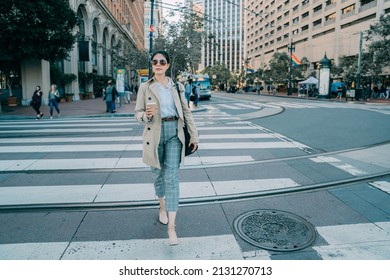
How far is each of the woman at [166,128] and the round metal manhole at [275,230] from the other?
0.83 metres

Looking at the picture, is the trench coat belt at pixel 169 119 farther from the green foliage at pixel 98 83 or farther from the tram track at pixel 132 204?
the green foliage at pixel 98 83

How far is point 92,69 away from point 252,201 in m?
37.0

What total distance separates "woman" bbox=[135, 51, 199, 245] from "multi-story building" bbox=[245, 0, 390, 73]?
24571 millimetres

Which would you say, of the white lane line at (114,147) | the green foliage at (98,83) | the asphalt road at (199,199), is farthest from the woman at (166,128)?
the green foliage at (98,83)

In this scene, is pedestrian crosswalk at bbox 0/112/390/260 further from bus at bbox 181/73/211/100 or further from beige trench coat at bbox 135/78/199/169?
bus at bbox 181/73/211/100

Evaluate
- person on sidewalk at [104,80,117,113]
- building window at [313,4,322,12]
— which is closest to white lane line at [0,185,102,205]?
person on sidewalk at [104,80,117,113]

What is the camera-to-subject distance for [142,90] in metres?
3.35

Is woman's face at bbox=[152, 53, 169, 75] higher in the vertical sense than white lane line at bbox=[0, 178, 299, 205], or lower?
higher

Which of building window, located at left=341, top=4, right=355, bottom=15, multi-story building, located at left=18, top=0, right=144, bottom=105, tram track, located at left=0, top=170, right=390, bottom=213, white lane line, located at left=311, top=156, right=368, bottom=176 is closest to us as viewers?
tram track, located at left=0, top=170, right=390, bottom=213

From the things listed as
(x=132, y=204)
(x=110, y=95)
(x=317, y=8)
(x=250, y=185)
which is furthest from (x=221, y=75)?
(x=132, y=204)

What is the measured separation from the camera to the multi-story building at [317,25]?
4444 cm

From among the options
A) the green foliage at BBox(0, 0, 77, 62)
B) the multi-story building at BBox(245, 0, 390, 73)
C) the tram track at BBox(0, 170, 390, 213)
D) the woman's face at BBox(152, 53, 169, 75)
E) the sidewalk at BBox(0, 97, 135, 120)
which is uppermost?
the multi-story building at BBox(245, 0, 390, 73)

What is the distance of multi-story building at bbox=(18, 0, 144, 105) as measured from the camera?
2478 centimetres
